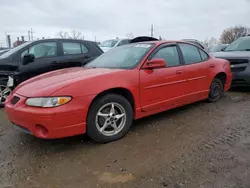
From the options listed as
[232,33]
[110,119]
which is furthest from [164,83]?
[232,33]

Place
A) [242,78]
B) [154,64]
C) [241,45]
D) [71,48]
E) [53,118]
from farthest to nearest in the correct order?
[241,45], [71,48], [242,78], [154,64], [53,118]

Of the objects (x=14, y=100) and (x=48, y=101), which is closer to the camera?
(x=48, y=101)

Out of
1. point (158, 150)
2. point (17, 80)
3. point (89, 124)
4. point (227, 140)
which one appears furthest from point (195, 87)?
point (17, 80)

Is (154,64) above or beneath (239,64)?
above

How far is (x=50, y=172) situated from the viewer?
269 cm

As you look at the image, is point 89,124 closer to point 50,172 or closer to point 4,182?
point 50,172

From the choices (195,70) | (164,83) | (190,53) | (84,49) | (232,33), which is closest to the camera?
(164,83)

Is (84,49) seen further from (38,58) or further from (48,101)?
(48,101)

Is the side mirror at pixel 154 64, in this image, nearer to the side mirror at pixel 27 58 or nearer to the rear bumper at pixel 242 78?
the side mirror at pixel 27 58

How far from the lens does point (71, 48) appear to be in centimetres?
620

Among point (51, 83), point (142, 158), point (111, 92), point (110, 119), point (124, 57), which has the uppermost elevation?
point (124, 57)

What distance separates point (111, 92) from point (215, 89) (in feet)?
9.37

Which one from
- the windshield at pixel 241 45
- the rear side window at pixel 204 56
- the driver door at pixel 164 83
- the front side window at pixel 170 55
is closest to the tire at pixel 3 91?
the driver door at pixel 164 83

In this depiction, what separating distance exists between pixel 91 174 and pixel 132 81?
149 centimetres
